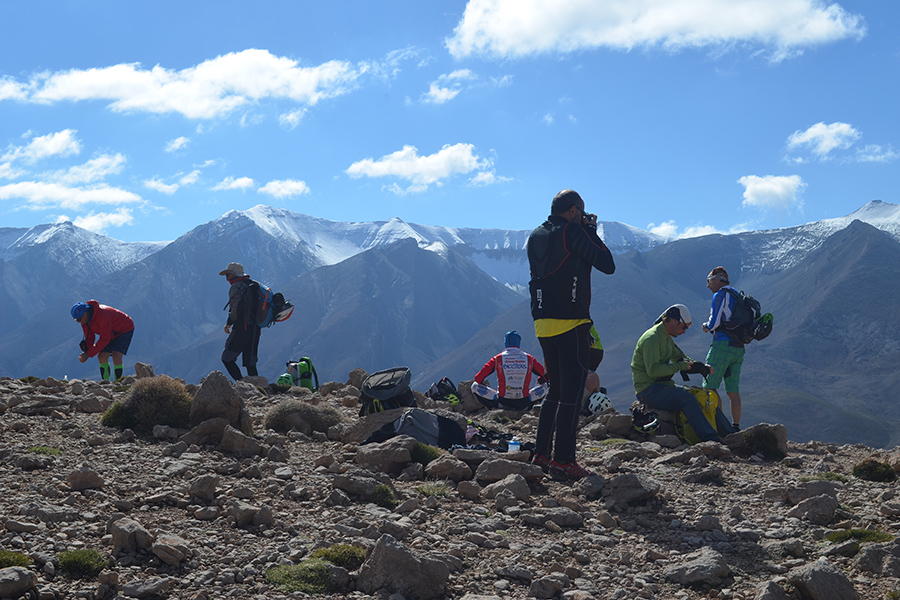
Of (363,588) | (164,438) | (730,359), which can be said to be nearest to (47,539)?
(363,588)

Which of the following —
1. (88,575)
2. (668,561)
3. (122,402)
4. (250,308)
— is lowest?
(668,561)

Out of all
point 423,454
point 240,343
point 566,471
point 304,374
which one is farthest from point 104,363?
point 566,471

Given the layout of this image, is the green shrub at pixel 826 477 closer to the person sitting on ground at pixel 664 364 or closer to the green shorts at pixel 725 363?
the person sitting on ground at pixel 664 364

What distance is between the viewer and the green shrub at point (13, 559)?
5137 millimetres

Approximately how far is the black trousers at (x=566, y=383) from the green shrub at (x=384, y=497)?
6.98 feet

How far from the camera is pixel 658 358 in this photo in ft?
38.5

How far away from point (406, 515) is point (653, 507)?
8.35 ft

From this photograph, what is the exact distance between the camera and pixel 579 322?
8625 mm

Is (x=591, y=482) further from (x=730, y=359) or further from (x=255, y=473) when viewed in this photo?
(x=730, y=359)

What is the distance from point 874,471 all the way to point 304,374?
41.5 ft

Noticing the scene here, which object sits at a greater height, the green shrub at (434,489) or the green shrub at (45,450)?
the green shrub at (45,450)

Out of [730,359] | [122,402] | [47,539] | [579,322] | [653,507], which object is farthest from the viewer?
[730,359]

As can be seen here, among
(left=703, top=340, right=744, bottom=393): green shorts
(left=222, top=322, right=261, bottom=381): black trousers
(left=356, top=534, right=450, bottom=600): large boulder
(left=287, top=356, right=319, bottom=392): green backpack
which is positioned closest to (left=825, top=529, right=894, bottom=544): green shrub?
(left=356, top=534, right=450, bottom=600): large boulder

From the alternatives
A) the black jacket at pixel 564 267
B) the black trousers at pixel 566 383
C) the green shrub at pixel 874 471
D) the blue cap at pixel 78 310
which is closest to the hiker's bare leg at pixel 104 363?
the blue cap at pixel 78 310
